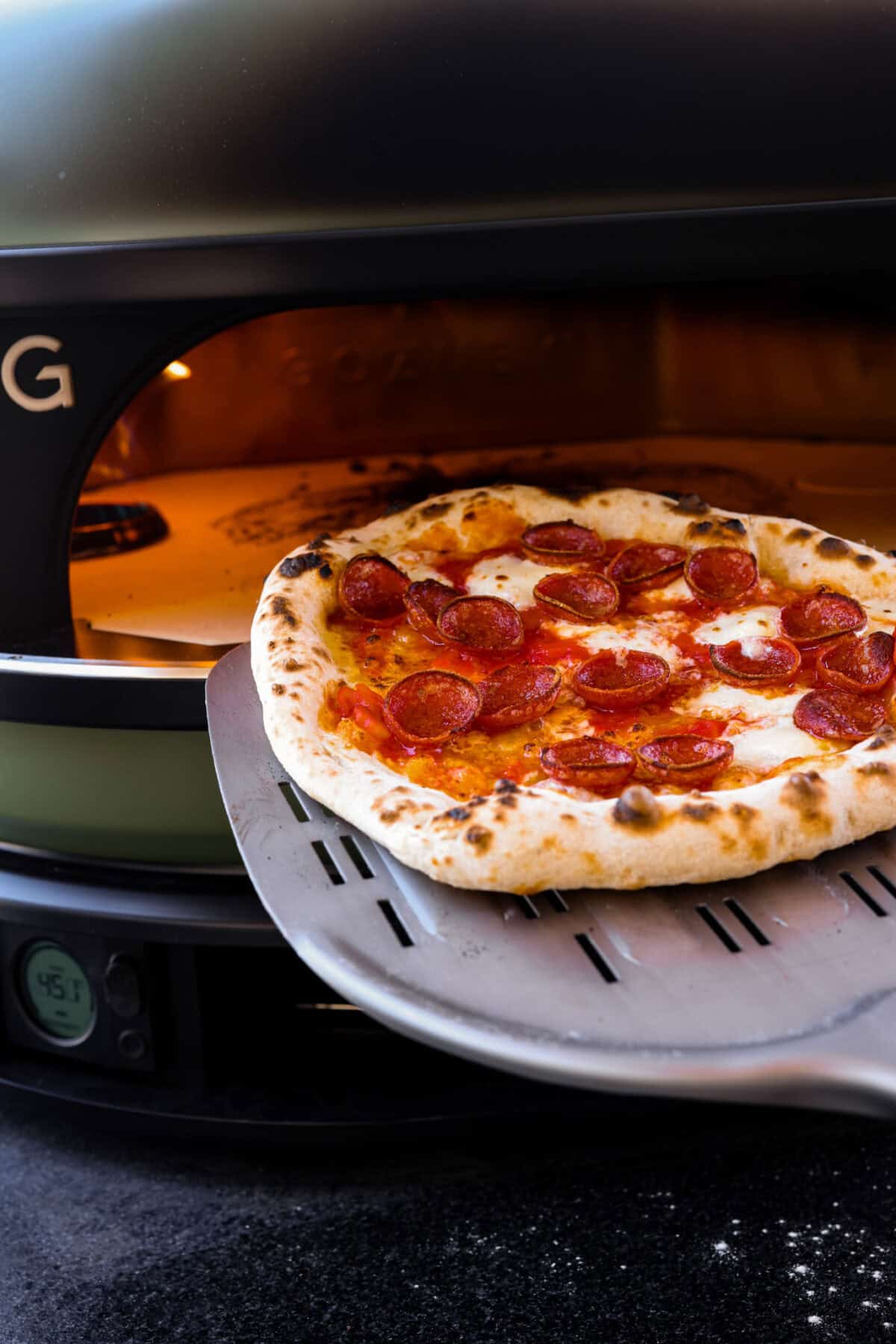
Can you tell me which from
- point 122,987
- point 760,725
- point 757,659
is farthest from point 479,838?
point 122,987

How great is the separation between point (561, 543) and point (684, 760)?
21.7 inches

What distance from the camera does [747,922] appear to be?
1123mm

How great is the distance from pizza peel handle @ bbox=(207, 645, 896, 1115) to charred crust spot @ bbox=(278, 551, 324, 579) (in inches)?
17.0

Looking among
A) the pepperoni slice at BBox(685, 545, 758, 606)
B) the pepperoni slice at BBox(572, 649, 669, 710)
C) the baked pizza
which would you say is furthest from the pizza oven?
the pepperoni slice at BBox(572, 649, 669, 710)

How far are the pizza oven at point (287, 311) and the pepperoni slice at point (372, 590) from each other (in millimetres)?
191

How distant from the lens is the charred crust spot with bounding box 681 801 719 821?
1.15 m

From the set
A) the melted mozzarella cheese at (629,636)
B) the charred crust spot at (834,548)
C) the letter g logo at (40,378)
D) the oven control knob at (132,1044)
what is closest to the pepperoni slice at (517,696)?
the melted mozzarella cheese at (629,636)

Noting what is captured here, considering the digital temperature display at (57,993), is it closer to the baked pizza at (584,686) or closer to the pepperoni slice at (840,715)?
the baked pizza at (584,686)

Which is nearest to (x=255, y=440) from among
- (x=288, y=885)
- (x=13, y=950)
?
(x=13, y=950)

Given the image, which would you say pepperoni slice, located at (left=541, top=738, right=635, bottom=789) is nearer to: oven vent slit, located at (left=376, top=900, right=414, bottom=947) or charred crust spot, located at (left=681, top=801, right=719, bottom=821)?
charred crust spot, located at (left=681, top=801, right=719, bottom=821)

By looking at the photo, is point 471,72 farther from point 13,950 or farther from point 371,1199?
point 371,1199

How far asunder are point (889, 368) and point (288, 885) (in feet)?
4.77

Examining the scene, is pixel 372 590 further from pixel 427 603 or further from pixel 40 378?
pixel 40 378

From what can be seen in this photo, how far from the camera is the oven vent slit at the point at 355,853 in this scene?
46.4 inches
